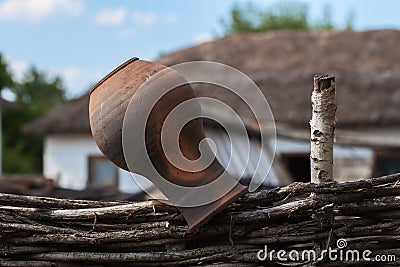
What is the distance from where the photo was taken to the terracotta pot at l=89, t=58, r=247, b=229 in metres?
1.61

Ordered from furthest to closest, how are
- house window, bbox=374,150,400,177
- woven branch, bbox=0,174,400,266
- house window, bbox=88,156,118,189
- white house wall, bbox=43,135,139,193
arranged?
house window, bbox=88,156,118,189
white house wall, bbox=43,135,139,193
house window, bbox=374,150,400,177
woven branch, bbox=0,174,400,266

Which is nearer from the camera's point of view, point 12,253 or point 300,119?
point 12,253

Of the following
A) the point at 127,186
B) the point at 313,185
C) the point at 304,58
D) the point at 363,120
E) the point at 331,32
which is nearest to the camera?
the point at 313,185

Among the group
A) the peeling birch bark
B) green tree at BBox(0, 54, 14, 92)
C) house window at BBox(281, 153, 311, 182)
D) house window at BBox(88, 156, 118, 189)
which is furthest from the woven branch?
green tree at BBox(0, 54, 14, 92)

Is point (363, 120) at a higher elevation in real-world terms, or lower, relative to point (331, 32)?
lower

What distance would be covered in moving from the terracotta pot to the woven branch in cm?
8

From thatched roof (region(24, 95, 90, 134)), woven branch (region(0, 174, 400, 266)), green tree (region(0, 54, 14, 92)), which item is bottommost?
woven branch (region(0, 174, 400, 266))

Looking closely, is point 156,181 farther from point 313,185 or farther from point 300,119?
point 300,119

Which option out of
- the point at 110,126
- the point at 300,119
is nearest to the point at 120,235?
the point at 110,126

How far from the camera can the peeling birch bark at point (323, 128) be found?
162 cm

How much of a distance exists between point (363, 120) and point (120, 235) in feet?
38.7

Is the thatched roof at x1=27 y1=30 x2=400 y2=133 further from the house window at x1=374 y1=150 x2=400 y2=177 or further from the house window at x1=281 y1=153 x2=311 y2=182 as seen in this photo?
the house window at x1=374 y1=150 x2=400 y2=177

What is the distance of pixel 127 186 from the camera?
14.8 metres

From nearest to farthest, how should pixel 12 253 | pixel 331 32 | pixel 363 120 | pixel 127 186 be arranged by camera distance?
pixel 12 253 → pixel 363 120 → pixel 127 186 → pixel 331 32
